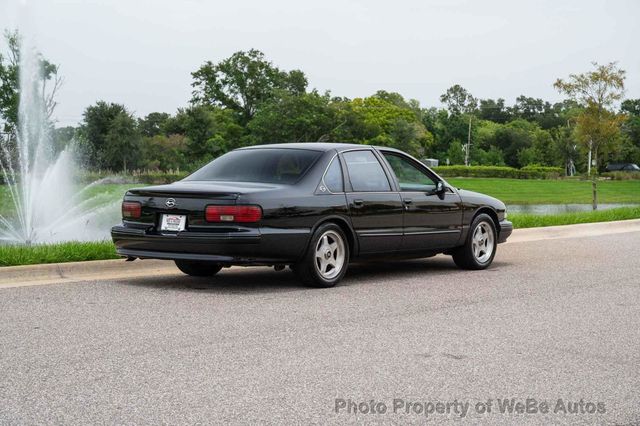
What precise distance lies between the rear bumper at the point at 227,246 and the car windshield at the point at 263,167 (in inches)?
29.6

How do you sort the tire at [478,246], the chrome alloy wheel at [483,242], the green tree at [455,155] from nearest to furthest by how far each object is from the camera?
the tire at [478,246], the chrome alloy wheel at [483,242], the green tree at [455,155]

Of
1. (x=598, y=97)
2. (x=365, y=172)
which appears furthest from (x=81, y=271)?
(x=598, y=97)

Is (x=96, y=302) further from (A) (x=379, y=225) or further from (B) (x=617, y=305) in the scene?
(B) (x=617, y=305)

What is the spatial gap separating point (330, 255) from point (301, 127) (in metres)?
68.3

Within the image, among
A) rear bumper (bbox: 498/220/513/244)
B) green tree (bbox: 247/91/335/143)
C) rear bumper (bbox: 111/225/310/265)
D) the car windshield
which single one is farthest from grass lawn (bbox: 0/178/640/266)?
green tree (bbox: 247/91/335/143)

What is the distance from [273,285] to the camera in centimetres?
984

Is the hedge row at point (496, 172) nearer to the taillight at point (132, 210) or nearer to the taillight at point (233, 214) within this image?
the taillight at point (132, 210)

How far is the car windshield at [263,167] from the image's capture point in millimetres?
9641

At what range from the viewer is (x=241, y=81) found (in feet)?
343

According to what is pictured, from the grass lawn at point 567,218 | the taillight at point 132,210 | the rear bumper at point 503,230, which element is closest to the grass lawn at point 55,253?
the taillight at point 132,210

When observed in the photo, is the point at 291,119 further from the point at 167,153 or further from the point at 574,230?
the point at 574,230

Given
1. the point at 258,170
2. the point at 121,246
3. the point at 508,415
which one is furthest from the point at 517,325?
the point at 121,246

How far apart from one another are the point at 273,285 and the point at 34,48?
14650 millimetres

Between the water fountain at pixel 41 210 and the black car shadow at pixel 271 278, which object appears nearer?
the black car shadow at pixel 271 278
